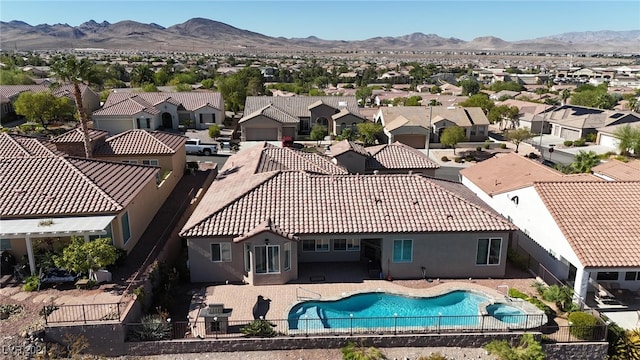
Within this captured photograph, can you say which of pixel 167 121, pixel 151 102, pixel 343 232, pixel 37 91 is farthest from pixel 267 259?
pixel 37 91

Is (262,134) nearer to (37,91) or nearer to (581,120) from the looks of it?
(37,91)

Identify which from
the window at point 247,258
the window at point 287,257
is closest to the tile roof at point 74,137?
the window at point 247,258

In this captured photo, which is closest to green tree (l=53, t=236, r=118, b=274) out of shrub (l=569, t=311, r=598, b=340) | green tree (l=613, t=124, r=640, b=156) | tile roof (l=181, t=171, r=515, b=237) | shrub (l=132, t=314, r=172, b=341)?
tile roof (l=181, t=171, r=515, b=237)

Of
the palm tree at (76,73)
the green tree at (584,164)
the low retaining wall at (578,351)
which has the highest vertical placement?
the palm tree at (76,73)

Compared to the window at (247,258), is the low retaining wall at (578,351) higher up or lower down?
lower down

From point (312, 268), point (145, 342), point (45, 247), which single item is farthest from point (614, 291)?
point (45, 247)

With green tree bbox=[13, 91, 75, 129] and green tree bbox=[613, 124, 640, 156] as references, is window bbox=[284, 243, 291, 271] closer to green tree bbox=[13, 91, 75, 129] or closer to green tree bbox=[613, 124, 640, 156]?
green tree bbox=[613, 124, 640, 156]

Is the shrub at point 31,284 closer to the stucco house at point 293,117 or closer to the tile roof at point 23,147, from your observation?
the tile roof at point 23,147
